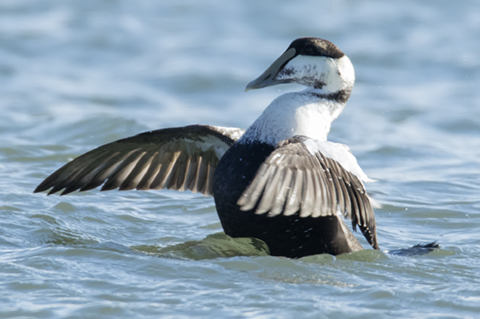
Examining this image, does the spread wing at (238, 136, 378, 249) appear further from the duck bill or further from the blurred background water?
the duck bill

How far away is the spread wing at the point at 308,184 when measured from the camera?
3.73m

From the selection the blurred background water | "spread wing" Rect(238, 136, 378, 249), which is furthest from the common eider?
the blurred background water

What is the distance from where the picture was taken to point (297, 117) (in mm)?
4309

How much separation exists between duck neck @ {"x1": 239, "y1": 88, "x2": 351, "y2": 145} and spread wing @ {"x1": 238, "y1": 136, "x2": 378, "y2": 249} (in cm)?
21

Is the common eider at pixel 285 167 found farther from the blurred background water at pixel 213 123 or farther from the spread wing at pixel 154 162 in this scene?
the blurred background water at pixel 213 123

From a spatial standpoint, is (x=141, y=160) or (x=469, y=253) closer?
(x=469, y=253)

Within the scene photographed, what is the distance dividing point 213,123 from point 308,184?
13.8 feet

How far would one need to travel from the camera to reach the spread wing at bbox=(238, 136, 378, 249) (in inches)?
147

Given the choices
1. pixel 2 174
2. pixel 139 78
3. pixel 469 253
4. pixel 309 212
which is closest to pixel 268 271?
pixel 309 212

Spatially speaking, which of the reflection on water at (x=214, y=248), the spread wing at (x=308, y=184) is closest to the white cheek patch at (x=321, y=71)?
the spread wing at (x=308, y=184)

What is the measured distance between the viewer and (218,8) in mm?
11812

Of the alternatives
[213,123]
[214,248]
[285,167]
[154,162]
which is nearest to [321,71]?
[285,167]

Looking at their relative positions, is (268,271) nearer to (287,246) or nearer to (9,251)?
(287,246)

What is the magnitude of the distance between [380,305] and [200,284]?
37.4 inches
